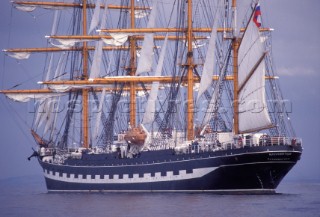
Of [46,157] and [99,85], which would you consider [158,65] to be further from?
[46,157]

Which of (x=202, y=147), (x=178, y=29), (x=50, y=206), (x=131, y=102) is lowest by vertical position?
(x=50, y=206)

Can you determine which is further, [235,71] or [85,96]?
[85,96]

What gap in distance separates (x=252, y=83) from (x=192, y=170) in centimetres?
1069

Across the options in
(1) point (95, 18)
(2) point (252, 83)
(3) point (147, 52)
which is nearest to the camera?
(2) point (252, 83)

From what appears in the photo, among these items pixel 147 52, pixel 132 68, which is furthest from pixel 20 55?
pixel 147 52

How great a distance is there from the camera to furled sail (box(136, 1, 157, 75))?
102 meters

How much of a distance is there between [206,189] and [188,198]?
Result: 6.15m

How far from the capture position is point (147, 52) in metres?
103

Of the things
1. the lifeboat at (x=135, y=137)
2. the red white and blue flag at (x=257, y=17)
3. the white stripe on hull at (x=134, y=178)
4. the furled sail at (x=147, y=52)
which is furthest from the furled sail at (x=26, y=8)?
the red white and blue flag at (x=257, y=17)

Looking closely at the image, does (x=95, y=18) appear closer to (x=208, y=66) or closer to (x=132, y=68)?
(x=132, y=68)

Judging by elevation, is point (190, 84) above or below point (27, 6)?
below

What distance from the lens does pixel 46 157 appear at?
11506 cm

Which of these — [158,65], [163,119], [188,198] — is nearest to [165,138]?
[163,119]

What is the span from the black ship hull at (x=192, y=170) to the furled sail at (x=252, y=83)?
3557 millimetres
